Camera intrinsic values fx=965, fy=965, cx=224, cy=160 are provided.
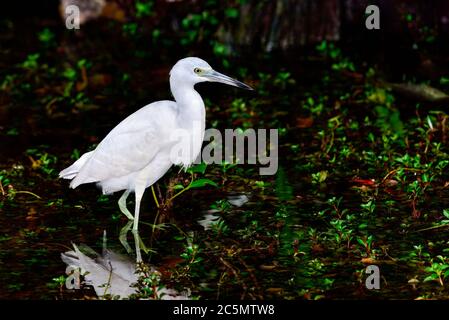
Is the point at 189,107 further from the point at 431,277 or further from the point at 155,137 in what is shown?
the point at 431,277

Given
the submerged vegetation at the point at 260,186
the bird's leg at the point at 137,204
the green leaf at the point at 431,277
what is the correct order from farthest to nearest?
the bird's leg at the point at 137,204, the submerged vegetation at the point at 260,186, the green leaf at the point at 431,277

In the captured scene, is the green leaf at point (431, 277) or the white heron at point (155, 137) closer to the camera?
the green leaf at point (431, 277)

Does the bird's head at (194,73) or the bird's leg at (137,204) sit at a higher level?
the bird's head at (194,73)

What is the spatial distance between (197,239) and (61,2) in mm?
8112

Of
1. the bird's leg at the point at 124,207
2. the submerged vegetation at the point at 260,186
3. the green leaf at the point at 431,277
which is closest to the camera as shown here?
the green leaf at the point at 431,277

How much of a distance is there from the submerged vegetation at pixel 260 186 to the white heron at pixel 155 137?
33cm

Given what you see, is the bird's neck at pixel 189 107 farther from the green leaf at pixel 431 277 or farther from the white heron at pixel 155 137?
the green leaf at pixel 431 277

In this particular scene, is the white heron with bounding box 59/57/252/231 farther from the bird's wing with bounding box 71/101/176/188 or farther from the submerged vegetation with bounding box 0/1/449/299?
the submerged vegetation with bounding box 0/1/449/299

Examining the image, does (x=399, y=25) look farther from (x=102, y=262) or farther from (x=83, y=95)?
(x=102, y=262)

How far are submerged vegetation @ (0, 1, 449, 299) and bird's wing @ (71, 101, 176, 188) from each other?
41cm

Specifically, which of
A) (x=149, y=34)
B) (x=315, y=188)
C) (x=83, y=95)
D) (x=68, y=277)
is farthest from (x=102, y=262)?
(x=149, y=34)

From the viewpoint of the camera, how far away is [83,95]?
35.8 ft

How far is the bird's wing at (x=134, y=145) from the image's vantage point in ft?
23.3

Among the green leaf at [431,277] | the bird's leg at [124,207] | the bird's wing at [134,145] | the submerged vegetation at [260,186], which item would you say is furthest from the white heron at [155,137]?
the green leaf at [431,277]
